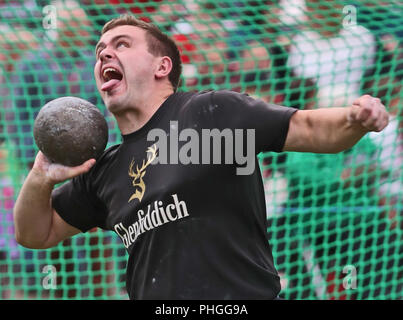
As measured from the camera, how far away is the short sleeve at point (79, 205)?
2.88m

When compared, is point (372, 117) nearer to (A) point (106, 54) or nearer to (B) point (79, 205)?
(A) point (106, 54)

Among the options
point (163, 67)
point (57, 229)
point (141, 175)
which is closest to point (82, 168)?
point (141, 175)

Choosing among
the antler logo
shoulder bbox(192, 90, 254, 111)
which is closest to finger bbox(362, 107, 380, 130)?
shoulder bbox(192, 90, 254, 111)

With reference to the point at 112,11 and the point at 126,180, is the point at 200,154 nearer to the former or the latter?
the point at 126,180

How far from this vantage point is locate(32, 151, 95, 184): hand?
2631 millimetres

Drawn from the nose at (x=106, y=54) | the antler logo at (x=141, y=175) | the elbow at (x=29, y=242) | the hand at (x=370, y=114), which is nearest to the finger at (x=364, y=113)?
the hand at (x=370, y=114)

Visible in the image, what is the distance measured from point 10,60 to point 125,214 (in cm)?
255

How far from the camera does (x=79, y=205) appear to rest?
9.45 ft

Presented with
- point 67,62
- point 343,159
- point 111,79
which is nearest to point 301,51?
point 343,159

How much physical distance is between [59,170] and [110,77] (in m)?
0.49

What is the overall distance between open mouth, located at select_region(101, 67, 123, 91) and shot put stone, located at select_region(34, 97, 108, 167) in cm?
13

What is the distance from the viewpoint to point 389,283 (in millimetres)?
4547

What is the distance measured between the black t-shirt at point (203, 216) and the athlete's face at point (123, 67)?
0.83ft

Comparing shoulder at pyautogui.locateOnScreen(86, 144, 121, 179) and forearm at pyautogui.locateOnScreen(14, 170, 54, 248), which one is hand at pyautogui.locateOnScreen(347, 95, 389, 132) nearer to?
shoulder at pyautogui.locateOnScreen(86, 144, 121, 179)
